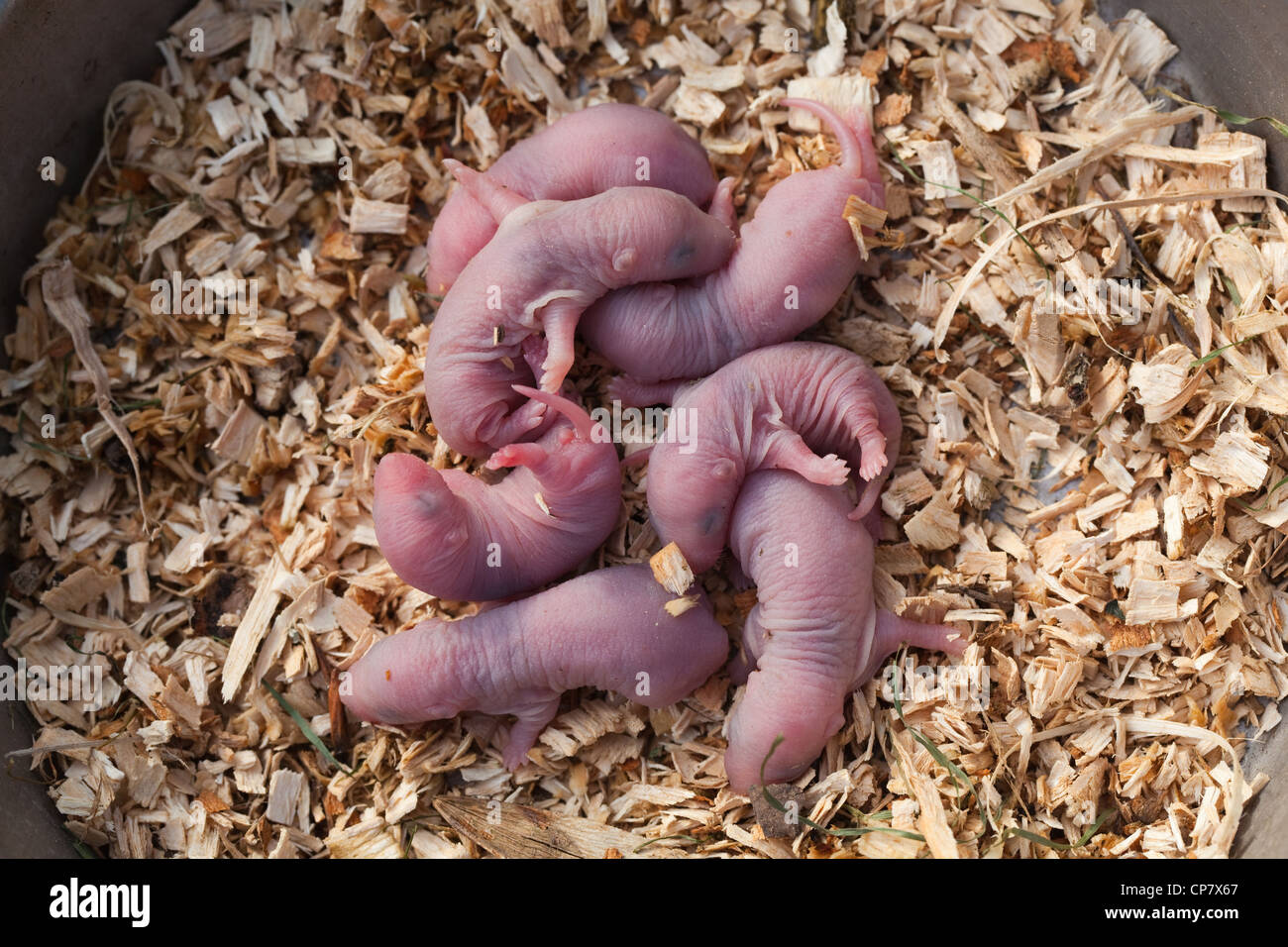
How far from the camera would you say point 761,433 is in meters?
2.20

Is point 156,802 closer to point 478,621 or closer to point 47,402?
point 478,621

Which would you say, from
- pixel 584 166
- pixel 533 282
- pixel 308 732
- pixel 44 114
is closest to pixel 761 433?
pixel 533 282

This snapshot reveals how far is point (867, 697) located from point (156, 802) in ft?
5.50

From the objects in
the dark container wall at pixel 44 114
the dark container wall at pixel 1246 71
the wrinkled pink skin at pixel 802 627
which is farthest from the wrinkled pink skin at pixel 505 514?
the dark container wall at pixel 1246 71

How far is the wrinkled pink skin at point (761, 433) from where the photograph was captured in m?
2.14

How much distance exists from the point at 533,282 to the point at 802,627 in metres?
0.97

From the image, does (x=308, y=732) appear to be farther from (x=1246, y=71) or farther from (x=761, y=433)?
(x=1246, y=71)

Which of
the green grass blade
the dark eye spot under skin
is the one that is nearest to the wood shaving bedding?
the green grass blade

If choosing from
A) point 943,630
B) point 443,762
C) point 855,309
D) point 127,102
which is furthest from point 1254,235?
point 127,102

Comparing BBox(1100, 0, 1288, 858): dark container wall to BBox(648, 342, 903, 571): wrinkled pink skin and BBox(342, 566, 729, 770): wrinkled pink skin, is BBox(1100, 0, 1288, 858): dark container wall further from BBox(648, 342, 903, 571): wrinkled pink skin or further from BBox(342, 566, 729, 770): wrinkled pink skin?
BBox(342, 566, 729, 770): wrinkled pink skin

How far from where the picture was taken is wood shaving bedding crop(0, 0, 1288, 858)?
2180 millimetres

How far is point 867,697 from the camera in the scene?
226 cm

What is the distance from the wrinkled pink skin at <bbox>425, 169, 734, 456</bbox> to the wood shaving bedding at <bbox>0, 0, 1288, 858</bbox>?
24 cm

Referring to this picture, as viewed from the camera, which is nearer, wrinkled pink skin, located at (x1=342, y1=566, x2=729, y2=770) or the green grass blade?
wrinkled pink skin, located at (x1=342, y1=566, x2=729, y2=770)
